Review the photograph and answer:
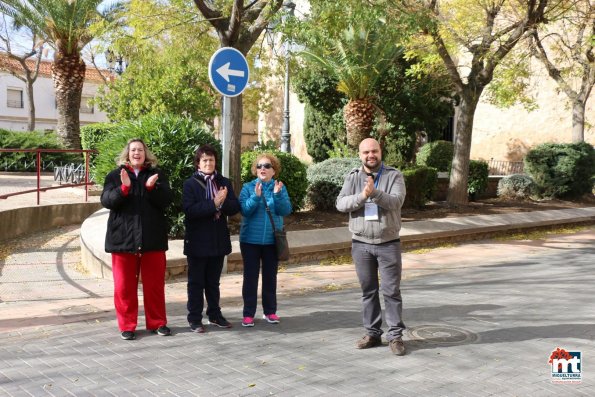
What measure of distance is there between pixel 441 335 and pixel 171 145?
A: 4885 millimetres

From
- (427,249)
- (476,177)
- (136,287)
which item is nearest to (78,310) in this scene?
(136,287)

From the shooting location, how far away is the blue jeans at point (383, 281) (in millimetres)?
4898

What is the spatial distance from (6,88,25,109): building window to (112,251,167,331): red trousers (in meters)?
54.2

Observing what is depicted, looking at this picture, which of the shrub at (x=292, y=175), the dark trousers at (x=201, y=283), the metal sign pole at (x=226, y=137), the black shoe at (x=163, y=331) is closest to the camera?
the black shoe at (x=163, y=331)

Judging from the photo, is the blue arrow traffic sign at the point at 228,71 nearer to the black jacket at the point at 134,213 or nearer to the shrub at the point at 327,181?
the black jacket at the point at 134,213

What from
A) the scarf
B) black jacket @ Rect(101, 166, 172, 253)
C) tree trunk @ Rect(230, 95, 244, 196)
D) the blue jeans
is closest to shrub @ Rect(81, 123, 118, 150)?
tree trunk @ Rect(230, 95, 244, 196)

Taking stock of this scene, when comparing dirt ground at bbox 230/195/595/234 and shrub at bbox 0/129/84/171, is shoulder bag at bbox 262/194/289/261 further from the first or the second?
shrub at bbox 0/129/84/171

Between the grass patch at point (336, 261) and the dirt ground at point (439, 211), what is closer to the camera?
the grass patch at point (336, 261)

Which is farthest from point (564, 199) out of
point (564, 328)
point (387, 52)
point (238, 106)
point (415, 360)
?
point (415, 360)

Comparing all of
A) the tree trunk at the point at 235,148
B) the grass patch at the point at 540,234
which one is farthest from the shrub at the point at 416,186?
the tree trunk at the point at 235,148

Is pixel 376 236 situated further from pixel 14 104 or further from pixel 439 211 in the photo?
pixel 14 104

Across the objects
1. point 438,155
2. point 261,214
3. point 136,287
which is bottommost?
point 136,287

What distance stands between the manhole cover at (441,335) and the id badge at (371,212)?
1.22m

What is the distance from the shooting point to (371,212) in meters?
4.89
